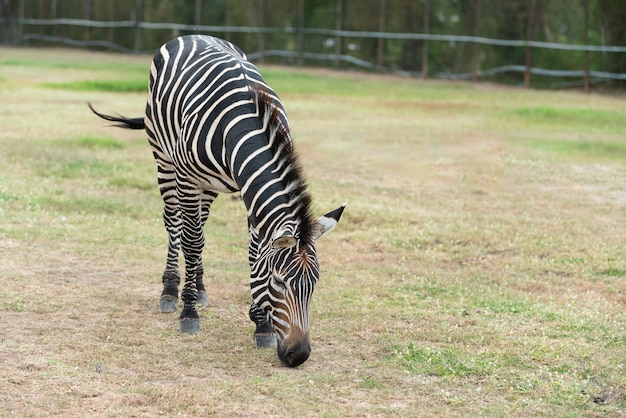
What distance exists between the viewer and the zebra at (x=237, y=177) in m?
5.15

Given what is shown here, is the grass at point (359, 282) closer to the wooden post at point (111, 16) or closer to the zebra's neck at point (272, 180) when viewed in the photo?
the zebra's neck at point (272, 180)

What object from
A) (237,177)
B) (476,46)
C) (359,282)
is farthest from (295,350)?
(476,46)

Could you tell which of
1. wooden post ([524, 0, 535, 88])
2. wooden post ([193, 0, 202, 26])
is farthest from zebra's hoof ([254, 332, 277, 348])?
wooden post ([193, 0, 202, 26])

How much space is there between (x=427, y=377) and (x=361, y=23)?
24.9 meters

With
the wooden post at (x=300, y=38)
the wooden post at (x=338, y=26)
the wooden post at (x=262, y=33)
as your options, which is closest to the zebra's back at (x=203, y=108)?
the wooden post at (x=338, y=26)

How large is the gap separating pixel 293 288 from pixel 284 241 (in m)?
0.27

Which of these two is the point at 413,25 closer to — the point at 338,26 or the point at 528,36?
the point at 338,26

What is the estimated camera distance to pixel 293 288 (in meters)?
5.11

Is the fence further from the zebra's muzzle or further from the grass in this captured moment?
the zebra's muzzle

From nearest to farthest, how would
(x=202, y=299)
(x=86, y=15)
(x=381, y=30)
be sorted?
1. (x=202, y=299)
2. (x=381, y=30)
3. (x=86, y=15)

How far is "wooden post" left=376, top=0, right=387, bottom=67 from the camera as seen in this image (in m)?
28.3

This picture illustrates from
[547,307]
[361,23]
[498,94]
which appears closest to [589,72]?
[498,94]

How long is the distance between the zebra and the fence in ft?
48.9

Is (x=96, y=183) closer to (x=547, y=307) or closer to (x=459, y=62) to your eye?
(x=547, y=307)
